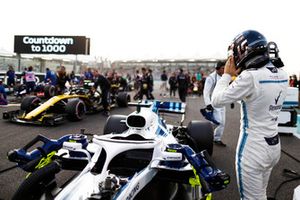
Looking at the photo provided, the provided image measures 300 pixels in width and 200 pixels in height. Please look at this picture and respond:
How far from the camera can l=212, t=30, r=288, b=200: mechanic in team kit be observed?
6.41 ft

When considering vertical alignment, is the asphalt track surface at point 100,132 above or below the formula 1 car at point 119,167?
below

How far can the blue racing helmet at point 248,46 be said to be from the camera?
2018mm

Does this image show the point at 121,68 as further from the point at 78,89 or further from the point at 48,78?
the point at 78,89

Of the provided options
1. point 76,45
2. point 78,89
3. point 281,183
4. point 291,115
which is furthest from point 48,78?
point 281,183

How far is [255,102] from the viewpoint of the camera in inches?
78.0

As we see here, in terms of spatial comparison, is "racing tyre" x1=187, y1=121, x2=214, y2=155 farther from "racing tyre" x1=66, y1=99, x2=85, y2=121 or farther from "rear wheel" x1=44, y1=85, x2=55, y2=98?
"rear wheel" x1=44, y1=85, x2=55, y2=98

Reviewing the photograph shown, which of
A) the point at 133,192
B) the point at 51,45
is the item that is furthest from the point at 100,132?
the point at 51,45

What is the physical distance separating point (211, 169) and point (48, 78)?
11.6 m

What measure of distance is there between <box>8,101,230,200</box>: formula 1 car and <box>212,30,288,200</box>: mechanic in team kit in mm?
209

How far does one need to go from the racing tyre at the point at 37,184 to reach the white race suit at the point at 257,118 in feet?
4.48

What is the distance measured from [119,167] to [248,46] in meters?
1.47

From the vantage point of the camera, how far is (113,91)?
10.8 meters

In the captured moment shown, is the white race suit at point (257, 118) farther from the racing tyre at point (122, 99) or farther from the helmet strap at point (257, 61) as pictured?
the racing tyre at point (122, 99)

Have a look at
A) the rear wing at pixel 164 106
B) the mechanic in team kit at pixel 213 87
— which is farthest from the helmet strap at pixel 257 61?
the mechanic in team kit at pixel 213 87
